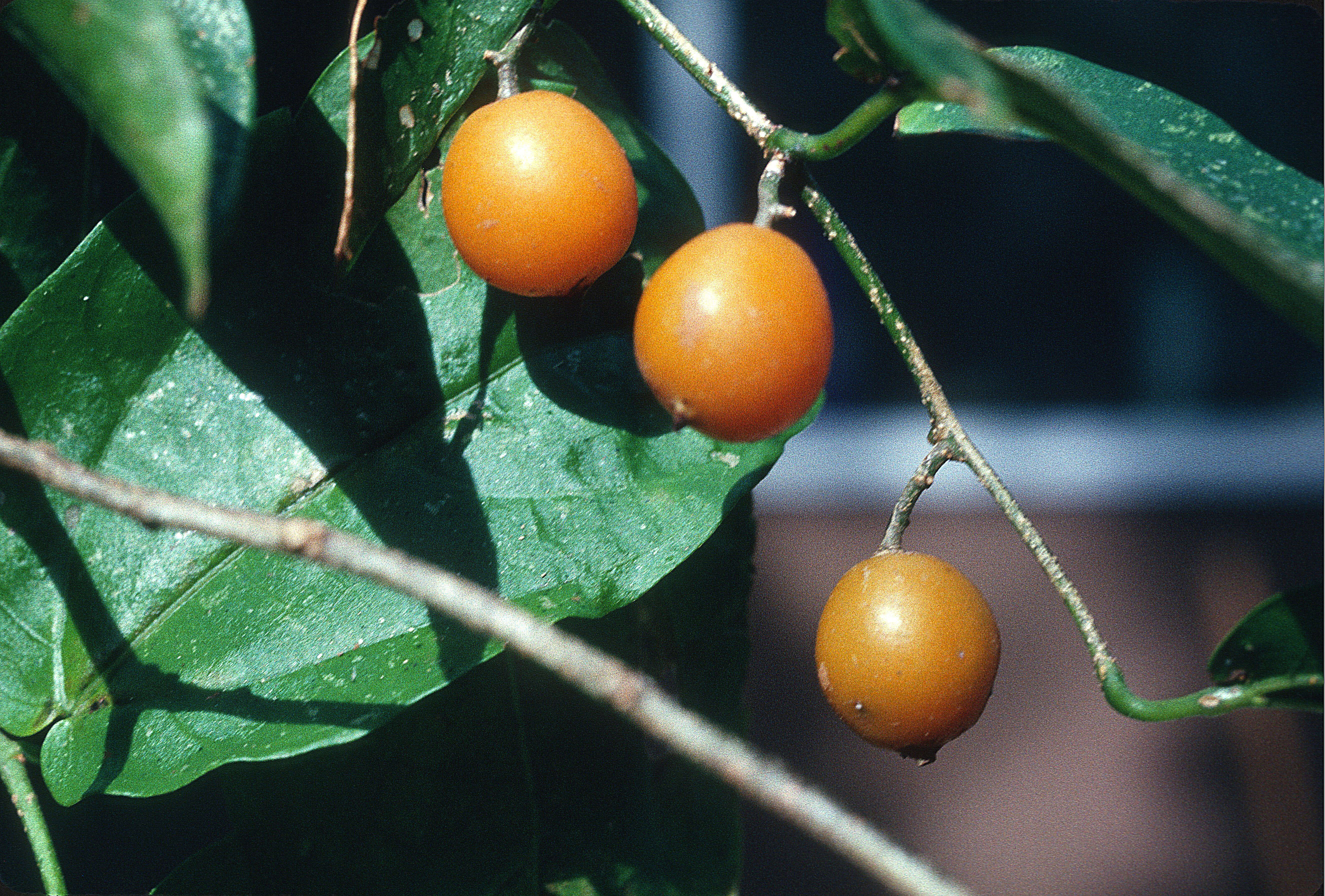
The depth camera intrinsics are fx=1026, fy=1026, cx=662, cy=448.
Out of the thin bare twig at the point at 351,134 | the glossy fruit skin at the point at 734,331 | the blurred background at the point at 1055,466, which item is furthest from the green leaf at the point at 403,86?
the blurred background at the point at 1055,466

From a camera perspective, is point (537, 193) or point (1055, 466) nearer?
point (537, 193)

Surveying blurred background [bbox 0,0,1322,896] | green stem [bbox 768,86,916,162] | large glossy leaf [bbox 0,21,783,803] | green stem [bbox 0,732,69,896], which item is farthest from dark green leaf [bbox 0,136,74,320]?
blurred background [bbox 0,0,1322,896]

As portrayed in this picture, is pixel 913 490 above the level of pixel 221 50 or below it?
below

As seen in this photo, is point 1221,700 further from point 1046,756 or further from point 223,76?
point 1046,756

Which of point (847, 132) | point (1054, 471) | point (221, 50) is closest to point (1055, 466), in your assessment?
point (1054, 471)

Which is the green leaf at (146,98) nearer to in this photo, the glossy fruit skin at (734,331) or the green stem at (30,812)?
the glossy fruit skin at (734,331)

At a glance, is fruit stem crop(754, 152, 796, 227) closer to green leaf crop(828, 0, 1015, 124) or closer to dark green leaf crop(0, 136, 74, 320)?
green leaf crop(828, 0, 1015, 124)
